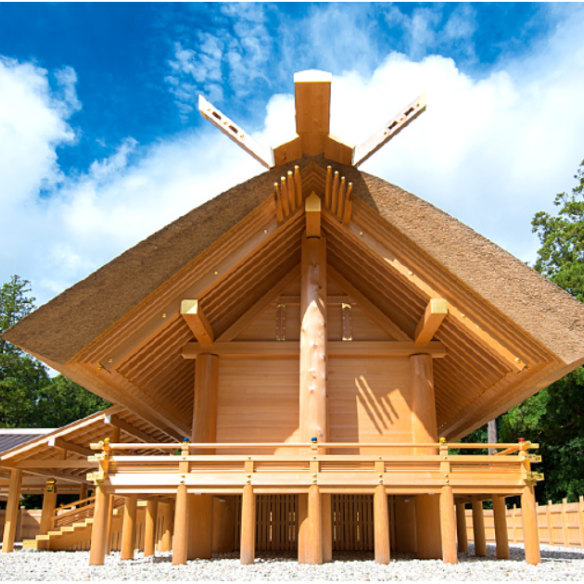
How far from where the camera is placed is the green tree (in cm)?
2350

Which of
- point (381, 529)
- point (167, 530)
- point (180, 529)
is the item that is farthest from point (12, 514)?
point (381, 529)

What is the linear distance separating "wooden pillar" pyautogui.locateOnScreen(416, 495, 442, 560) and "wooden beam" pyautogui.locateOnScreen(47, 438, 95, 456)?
9.23 meters

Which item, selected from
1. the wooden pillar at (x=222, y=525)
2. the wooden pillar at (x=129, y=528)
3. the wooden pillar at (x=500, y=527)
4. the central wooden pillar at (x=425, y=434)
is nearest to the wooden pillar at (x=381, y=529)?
the central wooden pillar at (x=425, y=434)

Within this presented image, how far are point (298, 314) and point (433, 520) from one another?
480 cm

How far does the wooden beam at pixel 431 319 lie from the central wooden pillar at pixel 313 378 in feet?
6.12

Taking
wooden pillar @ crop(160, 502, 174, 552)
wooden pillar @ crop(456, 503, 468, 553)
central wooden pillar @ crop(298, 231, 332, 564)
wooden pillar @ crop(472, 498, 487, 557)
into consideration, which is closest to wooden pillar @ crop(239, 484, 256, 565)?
central wooden pillar @ crop(298, 231, 332, 564)

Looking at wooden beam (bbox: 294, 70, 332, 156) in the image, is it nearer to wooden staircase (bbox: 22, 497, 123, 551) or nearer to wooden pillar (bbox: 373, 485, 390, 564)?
wooden pillar (bbox: 373, 485, 390, 564)

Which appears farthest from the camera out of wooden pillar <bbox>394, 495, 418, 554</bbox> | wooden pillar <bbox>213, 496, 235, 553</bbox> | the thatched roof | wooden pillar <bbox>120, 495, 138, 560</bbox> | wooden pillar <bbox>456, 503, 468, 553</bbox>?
wooden pillar <bbox>456, 503, 468, 553</bbox>

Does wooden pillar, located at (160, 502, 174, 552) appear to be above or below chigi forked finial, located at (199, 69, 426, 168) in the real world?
below

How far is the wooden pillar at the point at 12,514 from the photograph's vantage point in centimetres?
1507

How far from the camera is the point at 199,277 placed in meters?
10.8

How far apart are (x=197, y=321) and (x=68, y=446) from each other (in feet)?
23.5

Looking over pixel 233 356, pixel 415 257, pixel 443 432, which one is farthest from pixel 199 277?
pixel 443 432

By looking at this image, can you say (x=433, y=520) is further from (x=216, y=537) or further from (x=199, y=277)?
(x=199, y=277)
